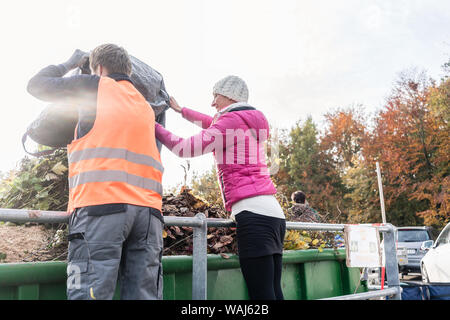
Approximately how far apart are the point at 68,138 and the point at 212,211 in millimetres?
1284

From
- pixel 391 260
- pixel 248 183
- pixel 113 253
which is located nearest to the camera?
pixel 113 253

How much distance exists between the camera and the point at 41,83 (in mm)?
1743

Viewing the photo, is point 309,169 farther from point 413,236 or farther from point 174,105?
point 174,105

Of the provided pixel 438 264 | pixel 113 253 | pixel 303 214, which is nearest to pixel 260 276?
pixel 113 253

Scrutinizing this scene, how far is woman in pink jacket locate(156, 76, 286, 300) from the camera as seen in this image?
6.89ft

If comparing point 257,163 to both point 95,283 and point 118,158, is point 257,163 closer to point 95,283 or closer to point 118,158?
point 118,158

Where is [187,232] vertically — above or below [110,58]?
below

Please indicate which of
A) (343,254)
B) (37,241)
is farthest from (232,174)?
(343,254)

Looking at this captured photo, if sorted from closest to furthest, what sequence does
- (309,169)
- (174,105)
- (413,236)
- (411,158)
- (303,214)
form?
(174,105), (303,214), (413,236), (411,158), (309,169)

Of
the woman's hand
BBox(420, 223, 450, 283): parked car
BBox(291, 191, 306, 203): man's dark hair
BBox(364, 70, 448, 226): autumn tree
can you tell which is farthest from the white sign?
BBox(364, 70, 448, 226): autumn tree

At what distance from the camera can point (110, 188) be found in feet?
5.19

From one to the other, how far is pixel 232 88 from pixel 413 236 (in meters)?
13.5

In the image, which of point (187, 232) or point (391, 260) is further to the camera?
point (391, 260)

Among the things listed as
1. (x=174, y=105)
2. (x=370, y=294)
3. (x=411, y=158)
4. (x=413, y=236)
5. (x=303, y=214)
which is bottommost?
(x=370, y=294)
